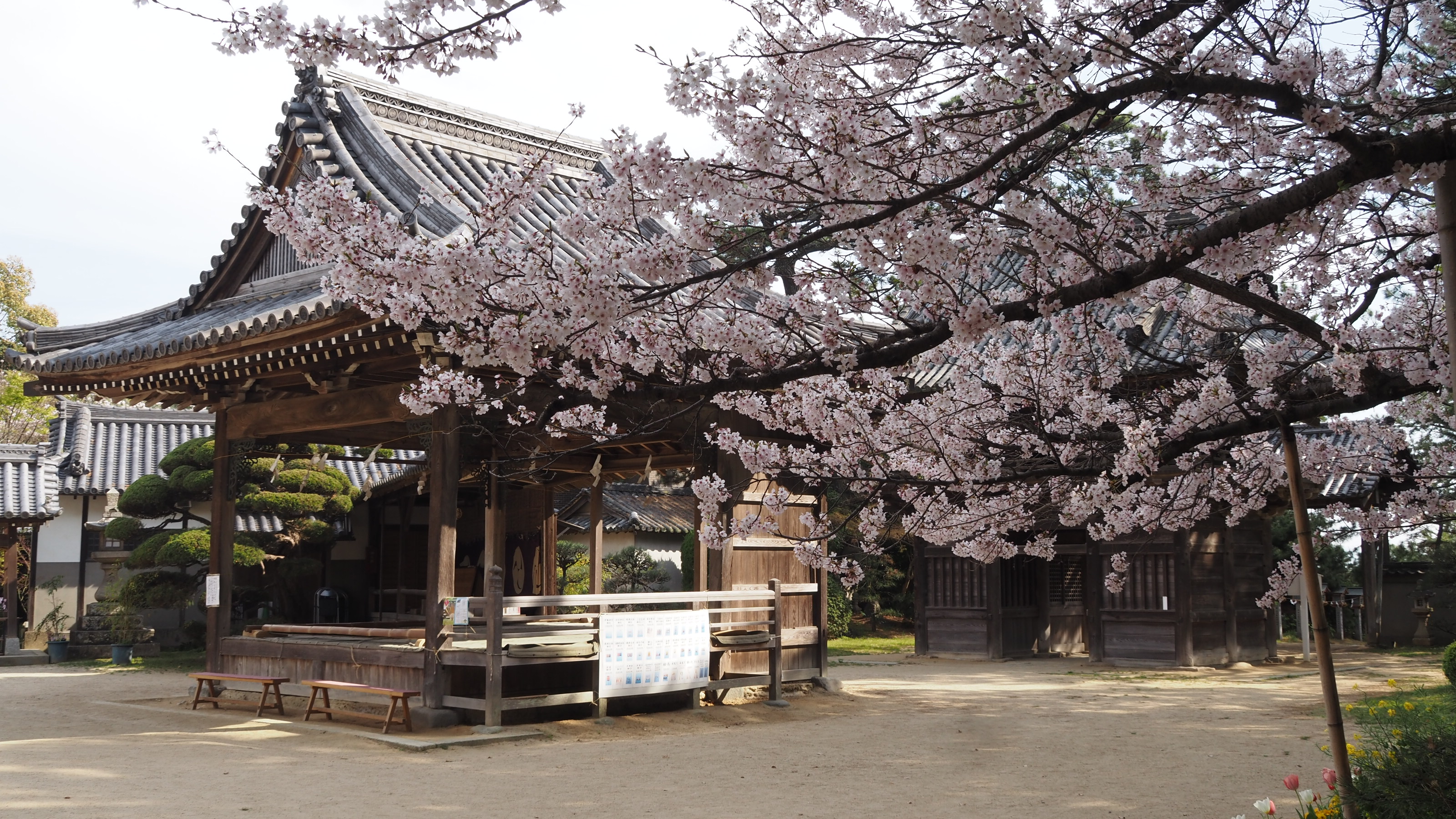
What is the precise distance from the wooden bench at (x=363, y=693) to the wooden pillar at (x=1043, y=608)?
39.9ft

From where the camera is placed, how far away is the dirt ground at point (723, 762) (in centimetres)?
684

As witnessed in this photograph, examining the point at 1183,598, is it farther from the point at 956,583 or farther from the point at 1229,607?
the point at 956,583

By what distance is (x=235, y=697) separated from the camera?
12172 millimetres

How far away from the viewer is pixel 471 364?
4.13 meters

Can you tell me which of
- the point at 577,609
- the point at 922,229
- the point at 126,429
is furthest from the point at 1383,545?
the point at 126,429

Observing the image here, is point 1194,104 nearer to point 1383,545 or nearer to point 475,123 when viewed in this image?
point 475,123

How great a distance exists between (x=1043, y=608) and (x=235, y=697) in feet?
42.5

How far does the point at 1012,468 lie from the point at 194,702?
29.4 feet

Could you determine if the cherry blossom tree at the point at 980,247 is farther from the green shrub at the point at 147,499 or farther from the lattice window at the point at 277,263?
the green shrub at the point at 147,499

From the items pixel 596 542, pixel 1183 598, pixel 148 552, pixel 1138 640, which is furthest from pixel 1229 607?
pixel 148 552

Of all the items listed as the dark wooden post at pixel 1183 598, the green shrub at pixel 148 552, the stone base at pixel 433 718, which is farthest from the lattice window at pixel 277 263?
the dark wooden post at pixel 1183 598

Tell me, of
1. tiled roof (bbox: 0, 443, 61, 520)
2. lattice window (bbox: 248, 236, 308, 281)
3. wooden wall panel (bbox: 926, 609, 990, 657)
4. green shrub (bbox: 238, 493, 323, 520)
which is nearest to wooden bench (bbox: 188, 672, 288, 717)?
lattice window (bbox: 248, 236, 308, 281)

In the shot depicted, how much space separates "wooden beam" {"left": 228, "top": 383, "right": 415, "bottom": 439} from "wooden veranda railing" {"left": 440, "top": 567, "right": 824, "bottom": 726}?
6.35 ft

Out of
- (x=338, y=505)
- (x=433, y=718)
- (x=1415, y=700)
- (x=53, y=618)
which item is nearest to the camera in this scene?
(x=433, y=718)
